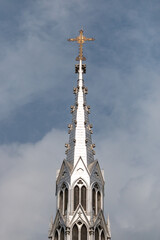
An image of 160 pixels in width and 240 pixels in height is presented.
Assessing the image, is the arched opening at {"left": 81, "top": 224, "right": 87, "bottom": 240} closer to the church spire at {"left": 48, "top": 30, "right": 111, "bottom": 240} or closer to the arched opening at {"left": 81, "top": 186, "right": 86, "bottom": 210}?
the church spire at {"left": 48, "top": 30, "right": 111, "bottom": 240}

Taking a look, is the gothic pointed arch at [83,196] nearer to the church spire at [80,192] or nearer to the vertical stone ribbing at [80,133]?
the church spire at [80,192]

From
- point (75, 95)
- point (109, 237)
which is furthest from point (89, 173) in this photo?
point (75, 95)

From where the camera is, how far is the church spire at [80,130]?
53688mm

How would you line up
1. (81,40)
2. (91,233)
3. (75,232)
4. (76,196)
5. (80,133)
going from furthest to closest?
(81,40) < (80,133) < (76,196) < (75,232) < (91,233)

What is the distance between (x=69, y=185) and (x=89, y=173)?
A: 6.37ft

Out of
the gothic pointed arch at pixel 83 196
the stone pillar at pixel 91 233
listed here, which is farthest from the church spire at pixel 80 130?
the stone pillar at pixel 91 233

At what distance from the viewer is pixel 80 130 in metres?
55.3

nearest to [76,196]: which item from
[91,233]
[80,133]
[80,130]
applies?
[91,233]

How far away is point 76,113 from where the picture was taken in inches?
2227

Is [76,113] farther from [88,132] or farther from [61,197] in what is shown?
[61,197]

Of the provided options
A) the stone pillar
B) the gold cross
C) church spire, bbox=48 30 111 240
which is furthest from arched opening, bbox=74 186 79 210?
the gold cross

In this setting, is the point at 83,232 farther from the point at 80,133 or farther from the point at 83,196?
the point at 80,133

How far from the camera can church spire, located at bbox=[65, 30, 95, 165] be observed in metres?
53.7

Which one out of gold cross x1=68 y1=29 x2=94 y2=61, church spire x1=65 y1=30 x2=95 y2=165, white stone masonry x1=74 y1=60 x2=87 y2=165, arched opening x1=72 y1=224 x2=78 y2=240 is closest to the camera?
arched opening x1=72 y1=224 x2=78 y2=240
